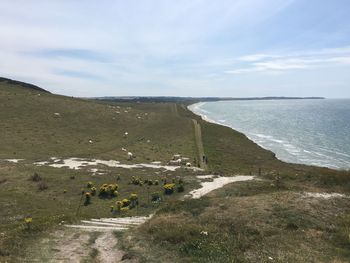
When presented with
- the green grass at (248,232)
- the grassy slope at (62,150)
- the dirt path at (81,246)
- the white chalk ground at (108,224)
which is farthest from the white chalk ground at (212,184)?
the dirt path at (81,246)

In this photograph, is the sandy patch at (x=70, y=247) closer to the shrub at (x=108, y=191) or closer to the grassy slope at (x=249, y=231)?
the grassy slope at (x=249, y=231)

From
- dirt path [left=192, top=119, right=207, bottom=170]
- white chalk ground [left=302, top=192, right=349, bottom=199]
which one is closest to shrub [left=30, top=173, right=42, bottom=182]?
dirt path [left=192, top=119, right=207, bottom=170]

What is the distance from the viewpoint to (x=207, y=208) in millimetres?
29641

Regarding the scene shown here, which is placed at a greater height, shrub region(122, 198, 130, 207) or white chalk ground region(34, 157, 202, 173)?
shrub region(122, 198, 130, 207)

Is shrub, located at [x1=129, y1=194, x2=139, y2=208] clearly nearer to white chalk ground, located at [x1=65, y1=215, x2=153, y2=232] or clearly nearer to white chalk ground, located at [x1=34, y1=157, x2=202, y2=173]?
white chalk ground, located at [x1=65, y1=215, x2=153, y2=232]

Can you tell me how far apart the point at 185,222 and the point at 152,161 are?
42.2 metres

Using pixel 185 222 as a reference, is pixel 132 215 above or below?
below

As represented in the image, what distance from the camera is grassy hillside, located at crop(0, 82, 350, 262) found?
22.1 metres

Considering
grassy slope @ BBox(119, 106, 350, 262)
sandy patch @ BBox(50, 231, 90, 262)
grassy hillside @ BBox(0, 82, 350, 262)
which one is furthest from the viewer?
grassy hillside @ BBox(0, 82, 350, 262)

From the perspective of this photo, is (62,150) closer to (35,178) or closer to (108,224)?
(35,178)

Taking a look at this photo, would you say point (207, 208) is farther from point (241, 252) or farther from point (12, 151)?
point (12, 151)

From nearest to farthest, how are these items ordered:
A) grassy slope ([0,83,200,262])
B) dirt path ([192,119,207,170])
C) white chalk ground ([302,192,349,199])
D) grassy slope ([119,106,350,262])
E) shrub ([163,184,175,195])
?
grassy slope ([119,106,350,262]) < white chalk ground ([302,192,349,199]) < grassy slope ([0,83,200,262]) < shrub ([163,184,175,195]) < dirt path ([192,119,207,170])

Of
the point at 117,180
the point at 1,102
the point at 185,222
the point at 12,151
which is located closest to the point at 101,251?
the point at 185,222

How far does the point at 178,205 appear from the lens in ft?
102
